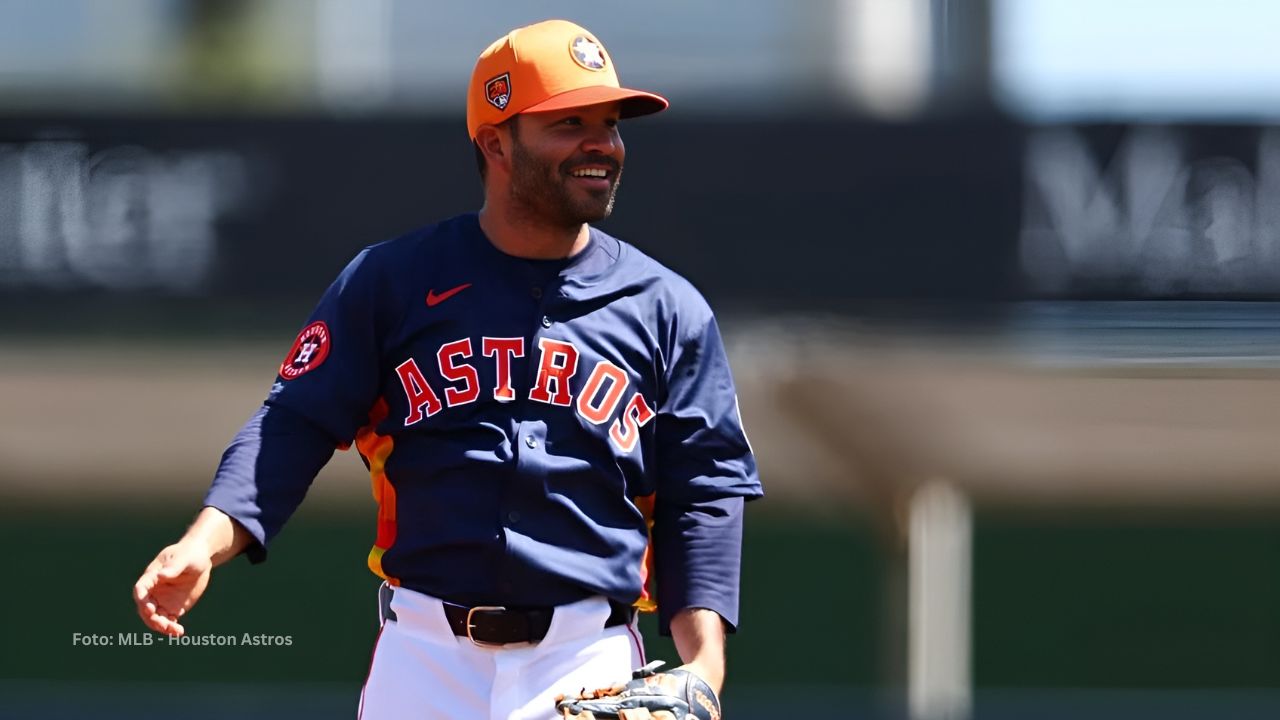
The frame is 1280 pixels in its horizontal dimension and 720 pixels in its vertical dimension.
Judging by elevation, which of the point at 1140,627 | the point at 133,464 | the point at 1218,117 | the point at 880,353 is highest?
the point at 1218,117

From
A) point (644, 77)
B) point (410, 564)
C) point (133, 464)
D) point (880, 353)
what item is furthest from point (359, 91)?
point (410, 564)

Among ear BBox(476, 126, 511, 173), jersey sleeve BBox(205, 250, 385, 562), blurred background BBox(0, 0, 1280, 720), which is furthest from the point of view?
blurred background BBox(0, 0, 1280, 720)

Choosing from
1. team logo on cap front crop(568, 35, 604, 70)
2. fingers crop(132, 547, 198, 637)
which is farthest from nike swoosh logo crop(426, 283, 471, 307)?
fingers crop(132, 547, 198, 637)

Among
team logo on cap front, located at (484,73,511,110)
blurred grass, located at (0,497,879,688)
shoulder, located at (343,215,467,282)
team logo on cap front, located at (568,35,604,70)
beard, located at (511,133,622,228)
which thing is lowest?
blurred grass, located at (0,497,879,688)

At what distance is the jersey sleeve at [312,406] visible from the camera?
208 centimetres

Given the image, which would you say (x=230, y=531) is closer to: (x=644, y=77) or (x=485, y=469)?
(x=485, y=469)

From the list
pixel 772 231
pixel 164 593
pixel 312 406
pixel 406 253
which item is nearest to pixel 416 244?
pixel 406 253

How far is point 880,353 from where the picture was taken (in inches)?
208

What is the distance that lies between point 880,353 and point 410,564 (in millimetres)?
3315

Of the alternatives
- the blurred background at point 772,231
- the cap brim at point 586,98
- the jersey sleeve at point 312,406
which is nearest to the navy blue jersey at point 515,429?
the jersey sleeve at point 312,406

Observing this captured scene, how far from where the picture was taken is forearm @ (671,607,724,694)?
210 centimetres

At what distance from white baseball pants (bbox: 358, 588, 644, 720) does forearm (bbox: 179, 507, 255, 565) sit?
0.23 metres

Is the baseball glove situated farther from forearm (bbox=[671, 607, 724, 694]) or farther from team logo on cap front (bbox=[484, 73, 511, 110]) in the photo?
team logo on cap front (bbox=[484, 73, 511, 110])

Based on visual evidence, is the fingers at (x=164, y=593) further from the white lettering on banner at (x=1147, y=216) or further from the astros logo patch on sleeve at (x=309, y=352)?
the white lettering on banner at (x=1147, y=216)
